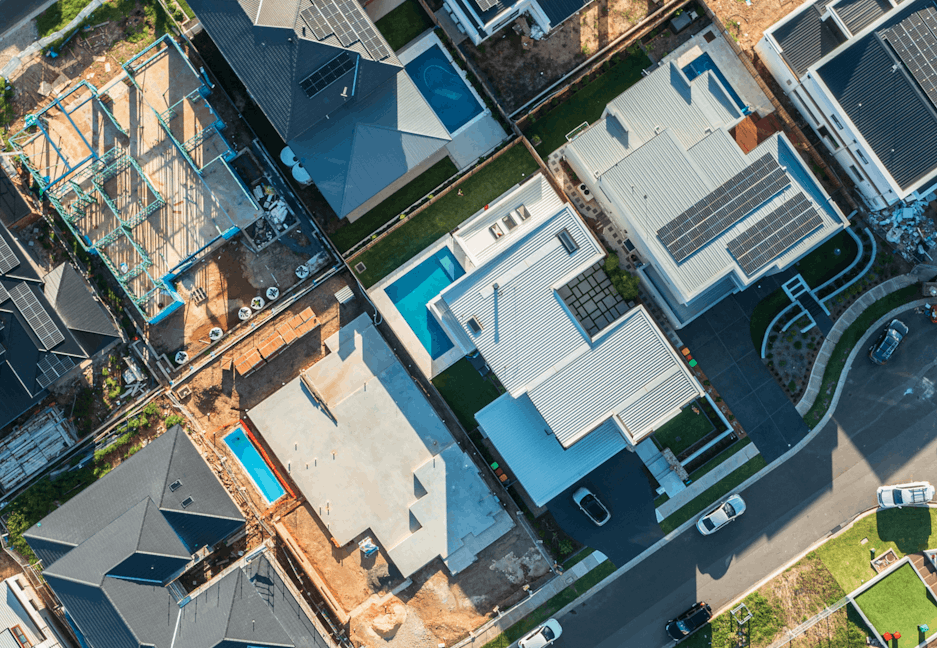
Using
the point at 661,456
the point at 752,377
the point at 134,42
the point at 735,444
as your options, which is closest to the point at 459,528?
the point at 661,456

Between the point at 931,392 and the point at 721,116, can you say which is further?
the point at 931,392

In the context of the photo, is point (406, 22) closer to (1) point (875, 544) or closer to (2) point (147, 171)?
(2) point (147, 171)

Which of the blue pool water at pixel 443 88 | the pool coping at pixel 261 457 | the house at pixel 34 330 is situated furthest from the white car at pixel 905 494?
the house at pixel 34 330

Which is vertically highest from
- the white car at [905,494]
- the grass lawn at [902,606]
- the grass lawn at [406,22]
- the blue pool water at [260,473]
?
the grass lawn at [406,22]

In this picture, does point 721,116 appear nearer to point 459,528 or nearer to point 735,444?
point 735,444

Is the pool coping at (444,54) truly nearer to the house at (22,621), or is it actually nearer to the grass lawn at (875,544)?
the grass lawn at (875,544)

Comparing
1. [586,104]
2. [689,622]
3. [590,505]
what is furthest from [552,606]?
[586,104]
